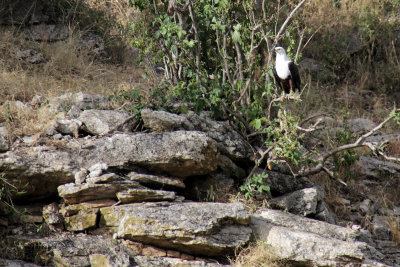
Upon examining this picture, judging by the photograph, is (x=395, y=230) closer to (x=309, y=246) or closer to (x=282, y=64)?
(x=309, y=246)

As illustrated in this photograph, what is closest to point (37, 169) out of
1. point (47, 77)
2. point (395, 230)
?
point (47, 77)

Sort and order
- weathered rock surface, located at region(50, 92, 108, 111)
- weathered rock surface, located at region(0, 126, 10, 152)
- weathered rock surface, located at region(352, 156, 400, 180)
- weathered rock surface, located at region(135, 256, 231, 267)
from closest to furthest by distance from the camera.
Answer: weathered rock surface, located at region(135, 256, 231, 267) < weathered rock surface, located at region(0, 126, 10, 152) < weathered rock surface, located at region(50, 92, 108, 111) < weathered rock surface, located at region(352, 156, 400, 180)

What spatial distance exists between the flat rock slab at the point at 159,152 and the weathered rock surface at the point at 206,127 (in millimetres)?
218

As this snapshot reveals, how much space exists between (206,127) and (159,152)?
0.88 metres

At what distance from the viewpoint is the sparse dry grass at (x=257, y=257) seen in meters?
4.61

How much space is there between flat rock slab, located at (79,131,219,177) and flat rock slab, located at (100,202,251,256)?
1.75 ft

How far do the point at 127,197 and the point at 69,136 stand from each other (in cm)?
107

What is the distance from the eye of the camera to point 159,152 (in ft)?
17.3

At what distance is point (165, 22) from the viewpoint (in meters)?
5.95

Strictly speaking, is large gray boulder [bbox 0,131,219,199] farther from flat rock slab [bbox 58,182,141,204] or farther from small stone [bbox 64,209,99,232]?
small stone [bbox 64,209,99,232]

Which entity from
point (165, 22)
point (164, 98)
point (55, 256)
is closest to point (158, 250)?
point (55, 256)

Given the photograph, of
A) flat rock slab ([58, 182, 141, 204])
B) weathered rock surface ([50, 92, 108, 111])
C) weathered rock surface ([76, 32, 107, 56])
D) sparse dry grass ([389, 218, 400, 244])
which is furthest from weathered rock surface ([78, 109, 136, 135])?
sparse dry grass ([389, 218, 400, 244])

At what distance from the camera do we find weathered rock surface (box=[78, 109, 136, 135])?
5578 millimetres

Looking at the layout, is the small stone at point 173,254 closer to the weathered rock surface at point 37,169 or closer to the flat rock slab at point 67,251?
the flat rock slab at point 67,251
